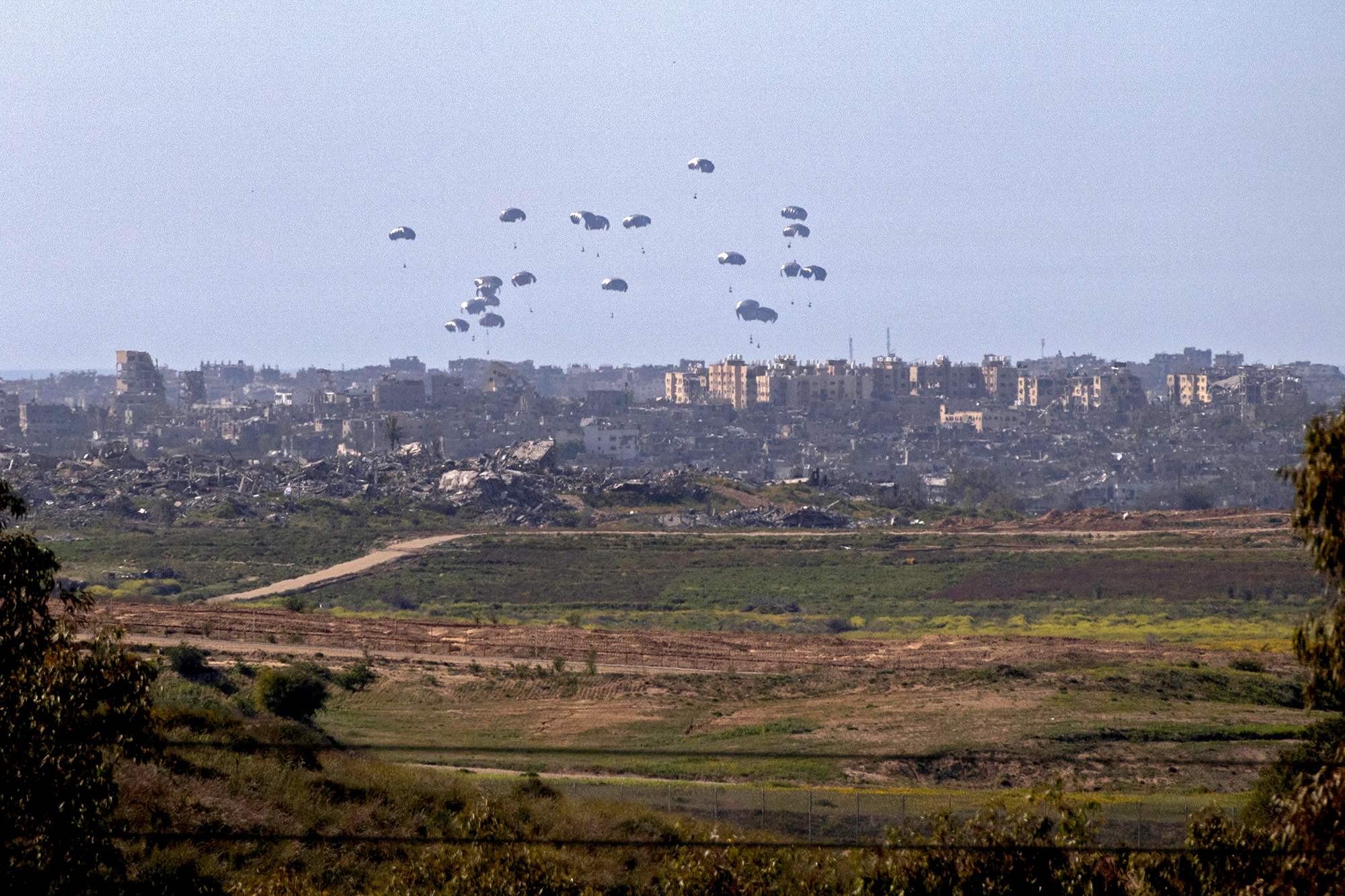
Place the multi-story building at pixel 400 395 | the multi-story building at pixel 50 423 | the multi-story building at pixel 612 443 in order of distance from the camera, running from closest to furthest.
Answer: the multi-story building at pixel 612 443, the multi-story building at pixel 50 423, the multi-story building at pixel 400 395

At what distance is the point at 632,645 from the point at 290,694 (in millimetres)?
13930

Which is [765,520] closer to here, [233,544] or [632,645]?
[233,544]

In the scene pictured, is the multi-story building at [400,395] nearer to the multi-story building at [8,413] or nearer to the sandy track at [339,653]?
the multi-story building at [8,413]

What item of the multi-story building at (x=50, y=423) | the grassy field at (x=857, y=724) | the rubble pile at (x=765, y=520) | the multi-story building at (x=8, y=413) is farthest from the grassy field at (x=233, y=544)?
the multi-story building at (x=8, y=413)

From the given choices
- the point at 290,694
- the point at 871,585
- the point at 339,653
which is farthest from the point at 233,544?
the point at 290,694

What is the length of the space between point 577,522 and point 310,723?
2333 inches

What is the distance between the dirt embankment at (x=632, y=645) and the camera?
35438 millimetres

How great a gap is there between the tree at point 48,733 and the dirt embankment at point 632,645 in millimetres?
23251

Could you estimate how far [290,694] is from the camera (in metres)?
26.3

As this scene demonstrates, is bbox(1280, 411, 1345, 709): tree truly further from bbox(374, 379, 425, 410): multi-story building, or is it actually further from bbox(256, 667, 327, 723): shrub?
bbox(374, 379, 425, 410): multi-story building

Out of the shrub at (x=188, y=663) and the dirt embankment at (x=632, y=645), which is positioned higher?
the shrub at (x=188, y=663)

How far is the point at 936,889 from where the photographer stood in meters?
12.6

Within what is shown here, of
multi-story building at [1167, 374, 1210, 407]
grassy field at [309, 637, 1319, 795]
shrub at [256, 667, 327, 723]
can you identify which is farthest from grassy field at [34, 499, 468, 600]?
multi-story building at [1167, 374, 1210, 407]

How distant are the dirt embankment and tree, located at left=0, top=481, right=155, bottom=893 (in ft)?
76.3
